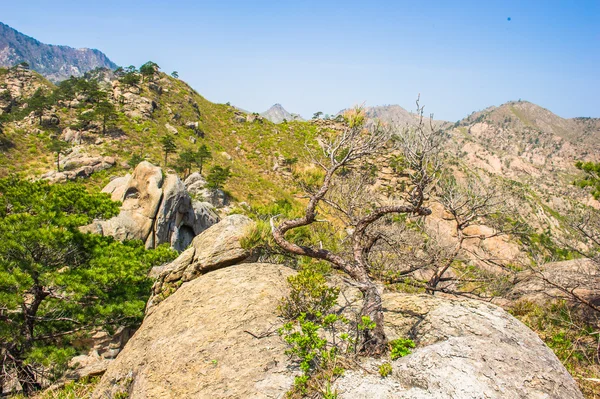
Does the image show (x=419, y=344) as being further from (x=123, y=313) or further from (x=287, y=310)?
(x=123, y=313)

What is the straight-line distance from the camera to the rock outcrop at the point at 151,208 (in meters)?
20.1

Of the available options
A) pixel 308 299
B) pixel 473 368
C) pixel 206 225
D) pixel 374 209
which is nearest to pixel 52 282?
pixel 308 299

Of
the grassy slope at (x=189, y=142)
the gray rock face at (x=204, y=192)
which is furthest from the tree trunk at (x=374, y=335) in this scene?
the grassy slope at (x=189, y=142)

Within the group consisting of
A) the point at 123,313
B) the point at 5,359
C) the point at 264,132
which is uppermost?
the point at 264,132

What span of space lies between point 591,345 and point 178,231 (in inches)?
920

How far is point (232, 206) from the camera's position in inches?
1586

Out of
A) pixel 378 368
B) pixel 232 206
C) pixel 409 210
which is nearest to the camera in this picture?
pixel 378 368

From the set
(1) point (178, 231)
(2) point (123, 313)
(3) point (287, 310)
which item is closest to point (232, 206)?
(1) point (178, 231)

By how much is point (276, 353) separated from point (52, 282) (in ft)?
35.5

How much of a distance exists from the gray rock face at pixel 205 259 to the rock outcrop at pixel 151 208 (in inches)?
443

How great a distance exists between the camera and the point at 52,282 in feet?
37.2

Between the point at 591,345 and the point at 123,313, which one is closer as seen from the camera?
the point at 591,345

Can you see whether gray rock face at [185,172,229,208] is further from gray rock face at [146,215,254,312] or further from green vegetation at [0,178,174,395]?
gray rock face at [146,215,254,312]

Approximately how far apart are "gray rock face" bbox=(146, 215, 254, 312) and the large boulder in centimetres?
87
